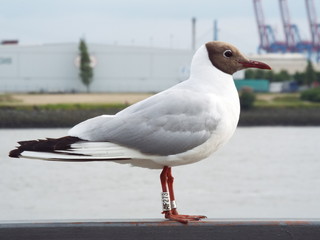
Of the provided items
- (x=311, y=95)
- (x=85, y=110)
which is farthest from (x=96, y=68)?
(x=311, y=95)

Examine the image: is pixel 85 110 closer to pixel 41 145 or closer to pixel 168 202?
pixel 168 202

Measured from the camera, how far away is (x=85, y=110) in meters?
27.5

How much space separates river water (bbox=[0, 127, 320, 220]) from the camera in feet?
34.6

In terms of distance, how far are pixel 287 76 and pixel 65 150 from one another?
127ft

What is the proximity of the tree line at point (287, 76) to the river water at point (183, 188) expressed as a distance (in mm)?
15468

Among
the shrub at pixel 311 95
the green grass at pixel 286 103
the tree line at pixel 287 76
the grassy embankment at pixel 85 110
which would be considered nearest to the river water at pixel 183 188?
the grassy embankment at pixel 85 110

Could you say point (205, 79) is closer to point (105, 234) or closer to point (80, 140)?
point (80, 140)

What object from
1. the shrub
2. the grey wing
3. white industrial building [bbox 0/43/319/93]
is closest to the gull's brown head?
the grey wing

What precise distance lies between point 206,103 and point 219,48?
0.17 metres

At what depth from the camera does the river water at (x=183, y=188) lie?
10.5 m

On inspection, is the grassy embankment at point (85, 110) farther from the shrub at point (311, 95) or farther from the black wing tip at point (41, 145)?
the black wing tip at point (41, 145)

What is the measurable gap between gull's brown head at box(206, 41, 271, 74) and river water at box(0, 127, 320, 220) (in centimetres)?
777

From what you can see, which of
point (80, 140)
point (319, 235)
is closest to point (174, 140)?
point (80, 140)

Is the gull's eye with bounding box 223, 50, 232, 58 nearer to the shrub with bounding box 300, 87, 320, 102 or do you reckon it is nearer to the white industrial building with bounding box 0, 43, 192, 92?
the white industrial building with bounding box 0, 43, 192, 92
